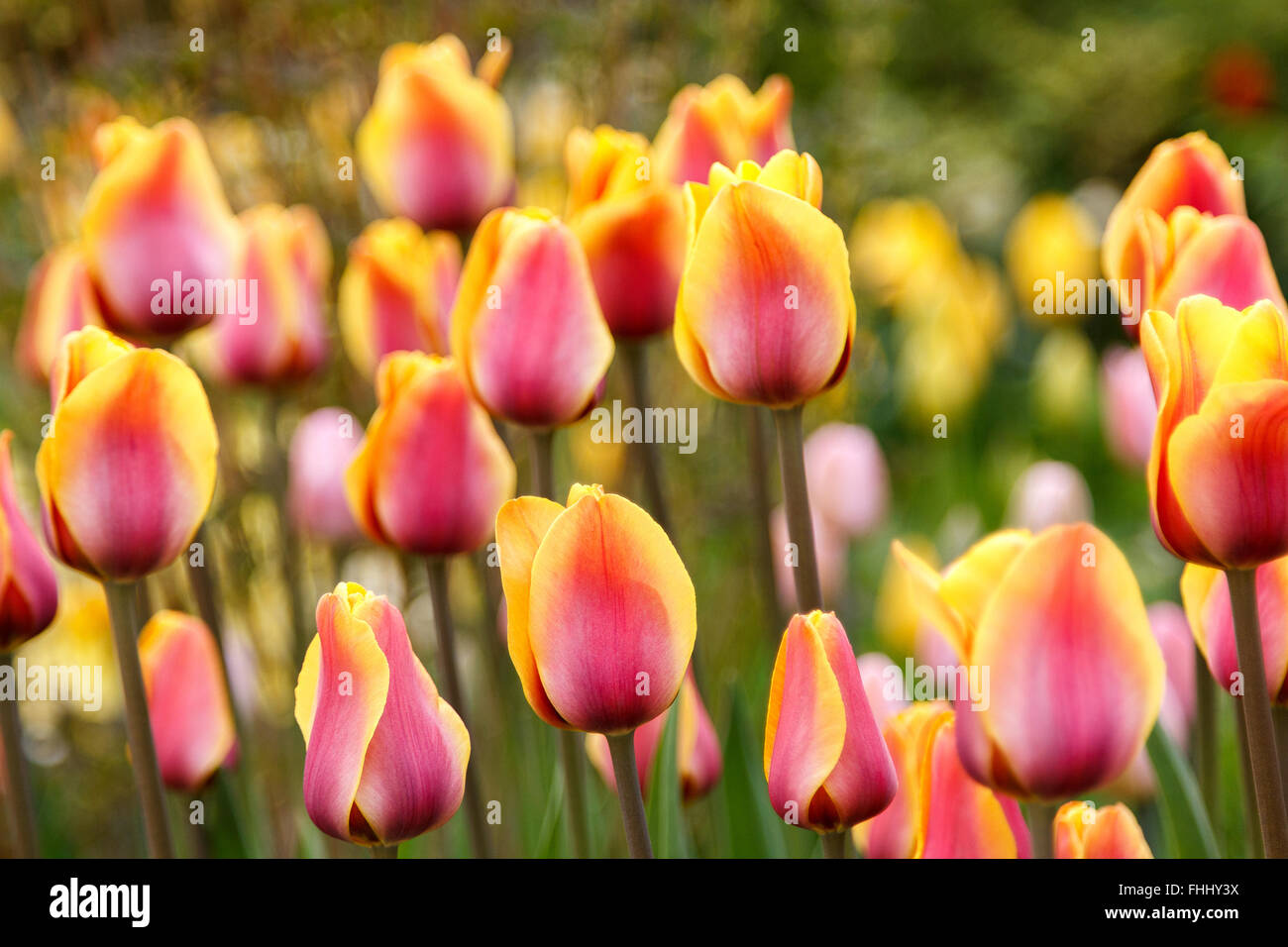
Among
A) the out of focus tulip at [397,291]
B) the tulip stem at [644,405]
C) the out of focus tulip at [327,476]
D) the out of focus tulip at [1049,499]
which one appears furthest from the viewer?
the out of focus tulip at [1049,499]

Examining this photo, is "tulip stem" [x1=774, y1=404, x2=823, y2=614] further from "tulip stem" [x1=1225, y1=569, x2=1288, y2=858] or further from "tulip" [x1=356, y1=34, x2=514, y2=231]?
"tulip" [x1=356, y1=34, x2=514, y2=231]

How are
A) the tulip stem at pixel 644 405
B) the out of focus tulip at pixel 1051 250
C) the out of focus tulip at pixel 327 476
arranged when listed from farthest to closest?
the out of focus tulip at pixel 1051 250 < the out of focus tulip at pixel 327 476 < the tulip stem at pixel 644 405

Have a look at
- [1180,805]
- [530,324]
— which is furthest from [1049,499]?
[530,324]

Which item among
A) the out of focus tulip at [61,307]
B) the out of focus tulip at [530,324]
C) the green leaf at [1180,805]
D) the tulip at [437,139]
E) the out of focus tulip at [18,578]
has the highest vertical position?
the tulip at [437,139]

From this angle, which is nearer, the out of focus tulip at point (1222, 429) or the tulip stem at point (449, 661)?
the out of focus tulip at point (1222, 429)

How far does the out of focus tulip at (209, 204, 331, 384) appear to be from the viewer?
110cm

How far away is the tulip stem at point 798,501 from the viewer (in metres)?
0.69

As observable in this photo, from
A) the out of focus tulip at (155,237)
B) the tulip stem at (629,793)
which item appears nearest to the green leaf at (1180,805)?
the tulip stem at (629,793)

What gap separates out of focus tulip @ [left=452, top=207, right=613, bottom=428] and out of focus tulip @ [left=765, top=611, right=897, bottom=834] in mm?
242

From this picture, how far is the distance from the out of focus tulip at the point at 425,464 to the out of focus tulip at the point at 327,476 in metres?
0.45

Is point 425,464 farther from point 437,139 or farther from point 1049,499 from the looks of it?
point 1049,499

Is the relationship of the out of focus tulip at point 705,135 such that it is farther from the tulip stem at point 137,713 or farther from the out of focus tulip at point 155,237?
the tulip stem at point 137,713

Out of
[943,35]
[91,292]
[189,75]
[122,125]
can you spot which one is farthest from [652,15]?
[943,35]
